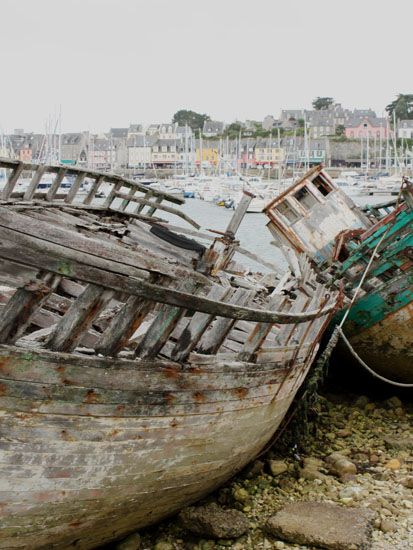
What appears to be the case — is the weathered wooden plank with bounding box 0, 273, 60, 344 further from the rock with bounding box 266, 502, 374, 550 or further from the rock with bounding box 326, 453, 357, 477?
the rock with bounding box 326, 453, 357, 477

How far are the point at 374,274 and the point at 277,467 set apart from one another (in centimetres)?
438

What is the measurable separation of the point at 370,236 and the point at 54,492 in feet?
25.0

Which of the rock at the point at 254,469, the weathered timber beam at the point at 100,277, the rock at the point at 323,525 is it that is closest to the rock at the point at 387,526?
the rock at the point at 323,525

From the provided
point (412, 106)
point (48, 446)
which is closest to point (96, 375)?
point (48, 446)

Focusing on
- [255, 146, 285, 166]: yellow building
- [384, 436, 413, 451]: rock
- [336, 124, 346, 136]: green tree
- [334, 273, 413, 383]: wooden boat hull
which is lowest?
[384, 436, 413, 451]: rock

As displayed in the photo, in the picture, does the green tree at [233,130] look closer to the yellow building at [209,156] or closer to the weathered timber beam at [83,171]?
the yellow building at [209,156]

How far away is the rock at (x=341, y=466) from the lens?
9062mm

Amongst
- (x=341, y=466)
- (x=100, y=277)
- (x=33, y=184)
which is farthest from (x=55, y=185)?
(x=100, y=277)

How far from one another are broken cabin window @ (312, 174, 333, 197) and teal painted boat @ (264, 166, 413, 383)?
39.1 inches

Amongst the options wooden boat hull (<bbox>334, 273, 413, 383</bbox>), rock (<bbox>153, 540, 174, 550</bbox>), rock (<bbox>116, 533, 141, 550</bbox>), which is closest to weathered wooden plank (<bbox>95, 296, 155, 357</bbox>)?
rock (<bbox>116, 533, 141, 550</bbox>)

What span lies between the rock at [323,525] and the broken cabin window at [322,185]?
8150 mm

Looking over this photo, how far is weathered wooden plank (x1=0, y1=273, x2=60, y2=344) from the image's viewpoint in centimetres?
477

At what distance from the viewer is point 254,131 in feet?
507

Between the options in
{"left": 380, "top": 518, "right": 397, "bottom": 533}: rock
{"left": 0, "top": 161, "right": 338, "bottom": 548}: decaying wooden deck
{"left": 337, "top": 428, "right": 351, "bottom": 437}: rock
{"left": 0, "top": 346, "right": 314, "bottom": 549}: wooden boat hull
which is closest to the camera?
{"left": 0, "top": 161, "right": 338, "bottom": 548}: decaying wooden deck
